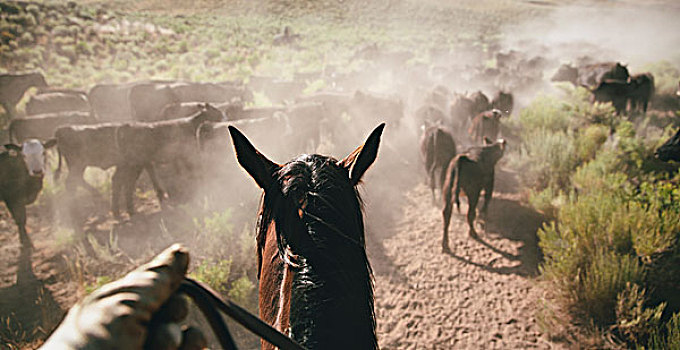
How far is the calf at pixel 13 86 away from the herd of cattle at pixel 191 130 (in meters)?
0.04

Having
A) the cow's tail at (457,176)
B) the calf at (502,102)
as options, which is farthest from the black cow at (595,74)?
the cow's tail at (457,176)

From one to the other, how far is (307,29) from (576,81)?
124 feet

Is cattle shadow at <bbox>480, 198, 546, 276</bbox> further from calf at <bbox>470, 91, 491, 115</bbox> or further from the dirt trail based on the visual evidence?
calf at <bbox>470, 91, 491, 115</bbox>

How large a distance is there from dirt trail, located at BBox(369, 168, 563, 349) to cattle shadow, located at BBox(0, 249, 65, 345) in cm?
499

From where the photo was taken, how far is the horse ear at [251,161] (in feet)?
5.22

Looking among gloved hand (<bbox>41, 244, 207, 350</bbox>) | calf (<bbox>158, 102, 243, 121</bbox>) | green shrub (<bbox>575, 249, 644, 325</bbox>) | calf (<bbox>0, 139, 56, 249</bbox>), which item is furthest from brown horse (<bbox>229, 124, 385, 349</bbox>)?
calf (<bbox>158, 102, 243, 121</bbox>)

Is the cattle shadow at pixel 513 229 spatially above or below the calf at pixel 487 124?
below

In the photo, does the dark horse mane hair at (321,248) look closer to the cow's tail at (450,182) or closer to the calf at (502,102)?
the cow's tail at (450,182)

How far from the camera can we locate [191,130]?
8.52 m

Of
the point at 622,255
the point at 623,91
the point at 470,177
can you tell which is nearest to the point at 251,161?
the point at 470,177

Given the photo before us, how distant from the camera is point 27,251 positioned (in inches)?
238

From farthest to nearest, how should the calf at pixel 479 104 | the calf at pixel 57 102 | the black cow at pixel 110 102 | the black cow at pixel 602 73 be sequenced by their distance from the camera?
the black cow at pixel 602 73
the black cow at pixel 110 102
the calf at pixel 479 104
the calf at pixel 57 102

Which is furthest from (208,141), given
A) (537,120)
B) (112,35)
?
(112,35)

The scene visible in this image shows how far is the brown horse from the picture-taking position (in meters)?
1.20
